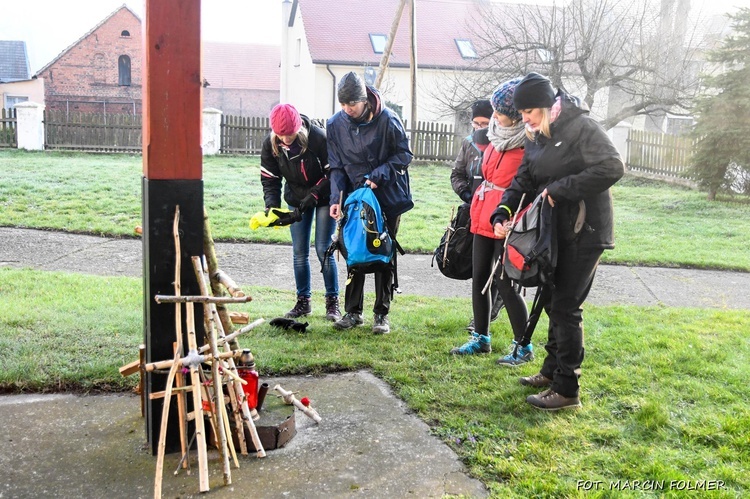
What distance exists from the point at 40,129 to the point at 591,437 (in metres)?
20.4

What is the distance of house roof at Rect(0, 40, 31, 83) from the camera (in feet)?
168

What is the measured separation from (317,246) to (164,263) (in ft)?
8.97

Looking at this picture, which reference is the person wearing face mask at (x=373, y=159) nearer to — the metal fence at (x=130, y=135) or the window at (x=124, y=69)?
the metal fence at (x=130, y=135)

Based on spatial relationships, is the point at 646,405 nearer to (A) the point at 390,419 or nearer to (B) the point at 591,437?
(B) the point at 591,437

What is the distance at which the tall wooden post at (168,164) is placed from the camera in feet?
11.2

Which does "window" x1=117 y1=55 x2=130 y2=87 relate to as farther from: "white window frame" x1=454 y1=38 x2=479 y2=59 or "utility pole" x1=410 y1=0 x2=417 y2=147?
"utility pole" x1=410 y1=0 x2=417 y2=147

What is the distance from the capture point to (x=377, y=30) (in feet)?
117

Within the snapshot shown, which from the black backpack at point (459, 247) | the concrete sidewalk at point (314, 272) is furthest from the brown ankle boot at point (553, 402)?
the concrete sidewalk at point (314, 272)

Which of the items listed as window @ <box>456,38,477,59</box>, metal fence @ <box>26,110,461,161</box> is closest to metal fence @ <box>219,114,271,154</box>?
metal fence @ <box>26,110,461,161</box>

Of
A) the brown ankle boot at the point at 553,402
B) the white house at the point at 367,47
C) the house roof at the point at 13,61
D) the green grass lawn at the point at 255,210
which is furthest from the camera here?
the house roof at the point at 13,61

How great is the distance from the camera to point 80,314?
6074mm

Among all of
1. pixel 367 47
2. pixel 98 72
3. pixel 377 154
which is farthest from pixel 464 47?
pixel 377 154

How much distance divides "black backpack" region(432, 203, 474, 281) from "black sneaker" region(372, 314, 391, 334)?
2.06 feet

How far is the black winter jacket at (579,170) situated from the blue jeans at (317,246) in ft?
7.38
